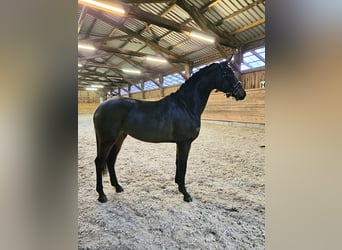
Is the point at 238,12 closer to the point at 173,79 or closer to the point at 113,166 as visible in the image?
the point at 173,79

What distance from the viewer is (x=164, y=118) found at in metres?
1.49

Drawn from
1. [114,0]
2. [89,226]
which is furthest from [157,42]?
[89,226]

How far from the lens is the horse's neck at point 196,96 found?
154 cm

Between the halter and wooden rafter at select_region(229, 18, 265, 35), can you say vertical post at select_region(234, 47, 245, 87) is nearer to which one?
wooden rafter at select_region(229, 18, 265, 35)

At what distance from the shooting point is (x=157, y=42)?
5.92 metres

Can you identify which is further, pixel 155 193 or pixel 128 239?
pixel 155 193

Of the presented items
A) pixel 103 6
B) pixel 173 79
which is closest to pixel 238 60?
pixel 173 79

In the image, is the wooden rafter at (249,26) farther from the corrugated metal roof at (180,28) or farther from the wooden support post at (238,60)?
the wooden support post at (238,60)

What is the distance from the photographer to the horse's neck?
154 cm

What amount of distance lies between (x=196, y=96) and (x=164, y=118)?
0.98 ft

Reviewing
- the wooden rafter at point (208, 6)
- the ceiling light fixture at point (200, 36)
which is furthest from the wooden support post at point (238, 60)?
the wooden rafter at point (208, 6)

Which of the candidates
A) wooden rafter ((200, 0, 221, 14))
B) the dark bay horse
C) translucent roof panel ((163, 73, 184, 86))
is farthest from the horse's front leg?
translucent roof panel ((163, 73, 184, 86))
